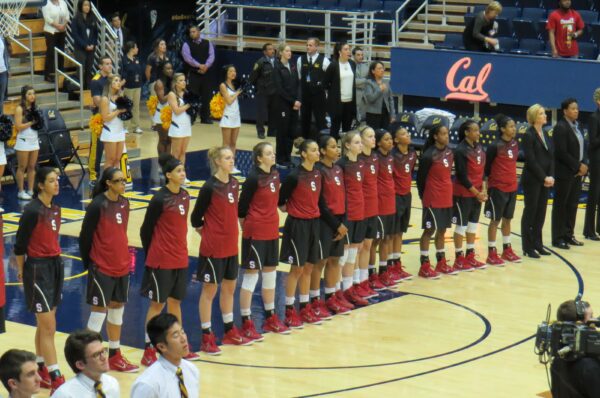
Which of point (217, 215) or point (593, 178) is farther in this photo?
point (593, 178)

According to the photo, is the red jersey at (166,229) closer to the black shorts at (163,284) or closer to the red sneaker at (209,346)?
the black shorts at (163,284)

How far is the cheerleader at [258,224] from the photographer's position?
12.1 meters

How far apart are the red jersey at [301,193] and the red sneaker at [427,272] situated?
2.45 meters

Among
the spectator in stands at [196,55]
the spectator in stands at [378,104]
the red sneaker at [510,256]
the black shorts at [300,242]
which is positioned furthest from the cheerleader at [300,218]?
the spectator in stands at [196,55]

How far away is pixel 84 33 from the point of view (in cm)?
2389

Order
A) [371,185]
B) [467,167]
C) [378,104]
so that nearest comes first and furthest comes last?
[371,185] < [467,167] < [378,104]

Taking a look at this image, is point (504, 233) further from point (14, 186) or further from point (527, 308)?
point (14, 186)

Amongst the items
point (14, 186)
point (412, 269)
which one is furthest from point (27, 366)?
point (14, 186)

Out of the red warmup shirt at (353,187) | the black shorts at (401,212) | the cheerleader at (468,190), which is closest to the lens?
the red warmup shirt at (353,187)

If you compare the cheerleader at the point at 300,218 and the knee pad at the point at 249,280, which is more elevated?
the cheerleader at the point at 300,218

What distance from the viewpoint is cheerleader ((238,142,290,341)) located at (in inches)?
478

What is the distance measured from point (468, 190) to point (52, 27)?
11.1 meters

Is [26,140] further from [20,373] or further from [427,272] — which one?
[20,373]

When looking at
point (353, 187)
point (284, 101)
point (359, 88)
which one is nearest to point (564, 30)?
point (359, 88)
